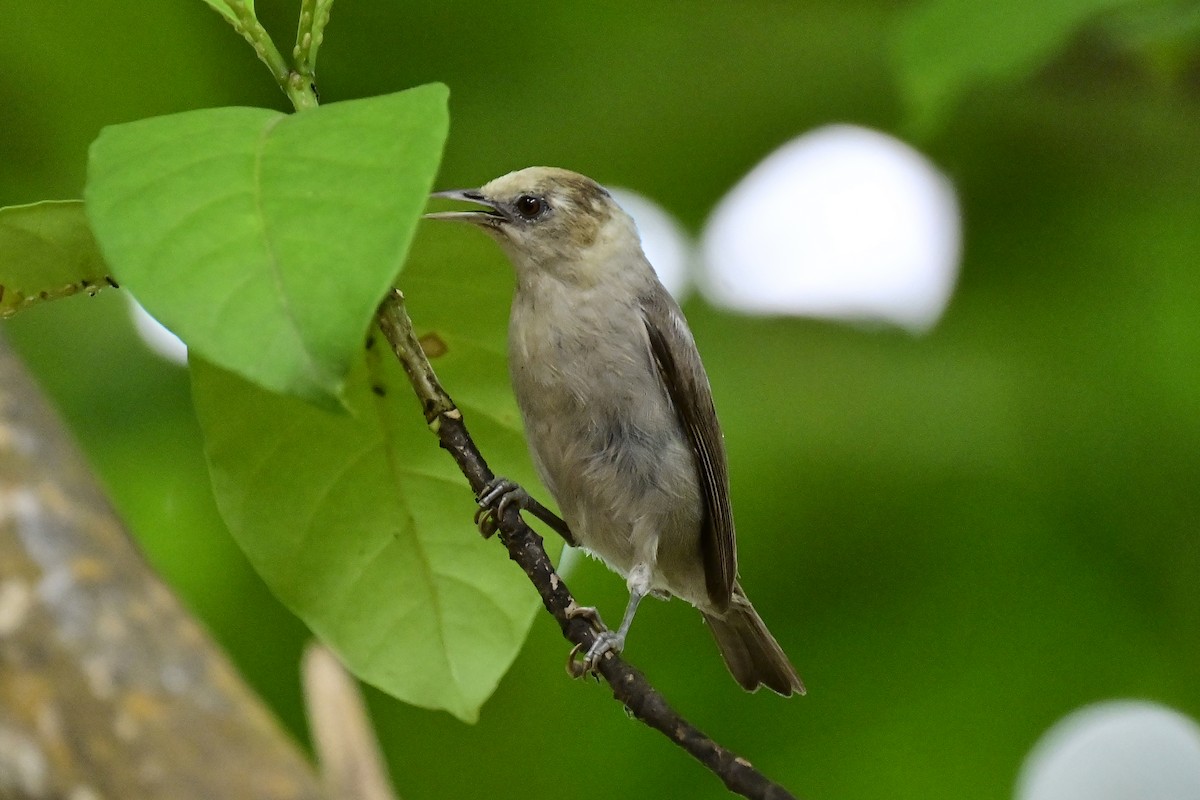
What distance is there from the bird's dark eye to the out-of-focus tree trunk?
1.91 m

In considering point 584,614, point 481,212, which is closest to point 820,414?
point 481,212

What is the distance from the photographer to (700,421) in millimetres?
2936

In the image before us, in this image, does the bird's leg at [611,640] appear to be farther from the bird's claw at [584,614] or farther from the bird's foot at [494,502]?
the bird's foot at [494,502]

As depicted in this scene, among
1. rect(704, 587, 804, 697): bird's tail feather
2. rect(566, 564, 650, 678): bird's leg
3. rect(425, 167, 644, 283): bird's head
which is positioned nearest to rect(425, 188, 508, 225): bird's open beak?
rect(425, 167, 644, 283): bird's head

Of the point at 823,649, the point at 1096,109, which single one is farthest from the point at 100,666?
the point at 1096,109

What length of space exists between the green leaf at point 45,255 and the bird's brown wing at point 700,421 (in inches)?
52.4

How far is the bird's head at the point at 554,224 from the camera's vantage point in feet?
9.63

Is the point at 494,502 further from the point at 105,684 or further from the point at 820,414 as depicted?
the point at 820,414

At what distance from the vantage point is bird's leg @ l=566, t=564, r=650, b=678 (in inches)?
72.1

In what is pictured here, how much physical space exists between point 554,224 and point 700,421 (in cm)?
58

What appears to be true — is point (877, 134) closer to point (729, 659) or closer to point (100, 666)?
point (729, 659)

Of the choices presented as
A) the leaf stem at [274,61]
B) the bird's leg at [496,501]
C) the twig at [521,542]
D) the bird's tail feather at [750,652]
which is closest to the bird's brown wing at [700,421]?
the bird's tail feather at [750,652]

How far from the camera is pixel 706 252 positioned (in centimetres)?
443

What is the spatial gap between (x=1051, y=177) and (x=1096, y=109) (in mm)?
521
